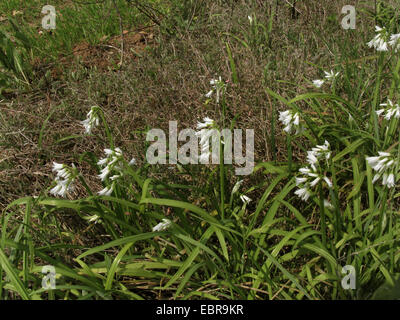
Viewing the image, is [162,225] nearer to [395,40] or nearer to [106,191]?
[106,191]

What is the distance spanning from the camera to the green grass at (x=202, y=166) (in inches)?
76.6

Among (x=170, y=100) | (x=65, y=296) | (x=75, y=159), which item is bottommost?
(x=65, y=296)

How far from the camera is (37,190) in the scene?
2820 millimetres

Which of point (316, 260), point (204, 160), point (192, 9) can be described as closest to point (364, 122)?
point (316, 260)

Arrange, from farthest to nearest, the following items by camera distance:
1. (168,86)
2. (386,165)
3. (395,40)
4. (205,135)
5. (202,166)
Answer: (168,86), (202,166), (395,40), (205,135), (386,165)

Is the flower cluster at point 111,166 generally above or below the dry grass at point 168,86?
below

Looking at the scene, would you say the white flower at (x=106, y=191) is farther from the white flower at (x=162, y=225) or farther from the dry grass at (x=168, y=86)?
the dry grass at (x=168, y=86)

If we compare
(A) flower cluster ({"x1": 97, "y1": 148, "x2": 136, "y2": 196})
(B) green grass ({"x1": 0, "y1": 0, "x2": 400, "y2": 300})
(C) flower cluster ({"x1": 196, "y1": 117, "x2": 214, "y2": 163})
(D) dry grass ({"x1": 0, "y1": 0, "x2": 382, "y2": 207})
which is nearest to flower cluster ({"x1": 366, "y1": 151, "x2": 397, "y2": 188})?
(B) green grass ({"x1": 0, "y1": 0, "x2": 400, "y2": 300})

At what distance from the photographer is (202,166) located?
261 centimetres

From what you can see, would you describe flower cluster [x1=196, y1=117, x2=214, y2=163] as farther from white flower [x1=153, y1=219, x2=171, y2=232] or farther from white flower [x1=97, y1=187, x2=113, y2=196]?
white flower [x1=97, y1=187, x2=113, y2=196]

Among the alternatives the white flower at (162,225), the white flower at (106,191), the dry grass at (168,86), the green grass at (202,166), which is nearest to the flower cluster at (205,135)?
the green grass at (202,166)

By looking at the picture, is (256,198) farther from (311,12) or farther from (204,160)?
(311,12)

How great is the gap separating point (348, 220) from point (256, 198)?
637mm

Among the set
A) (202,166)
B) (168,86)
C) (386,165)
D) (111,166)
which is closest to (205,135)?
(111,166)
